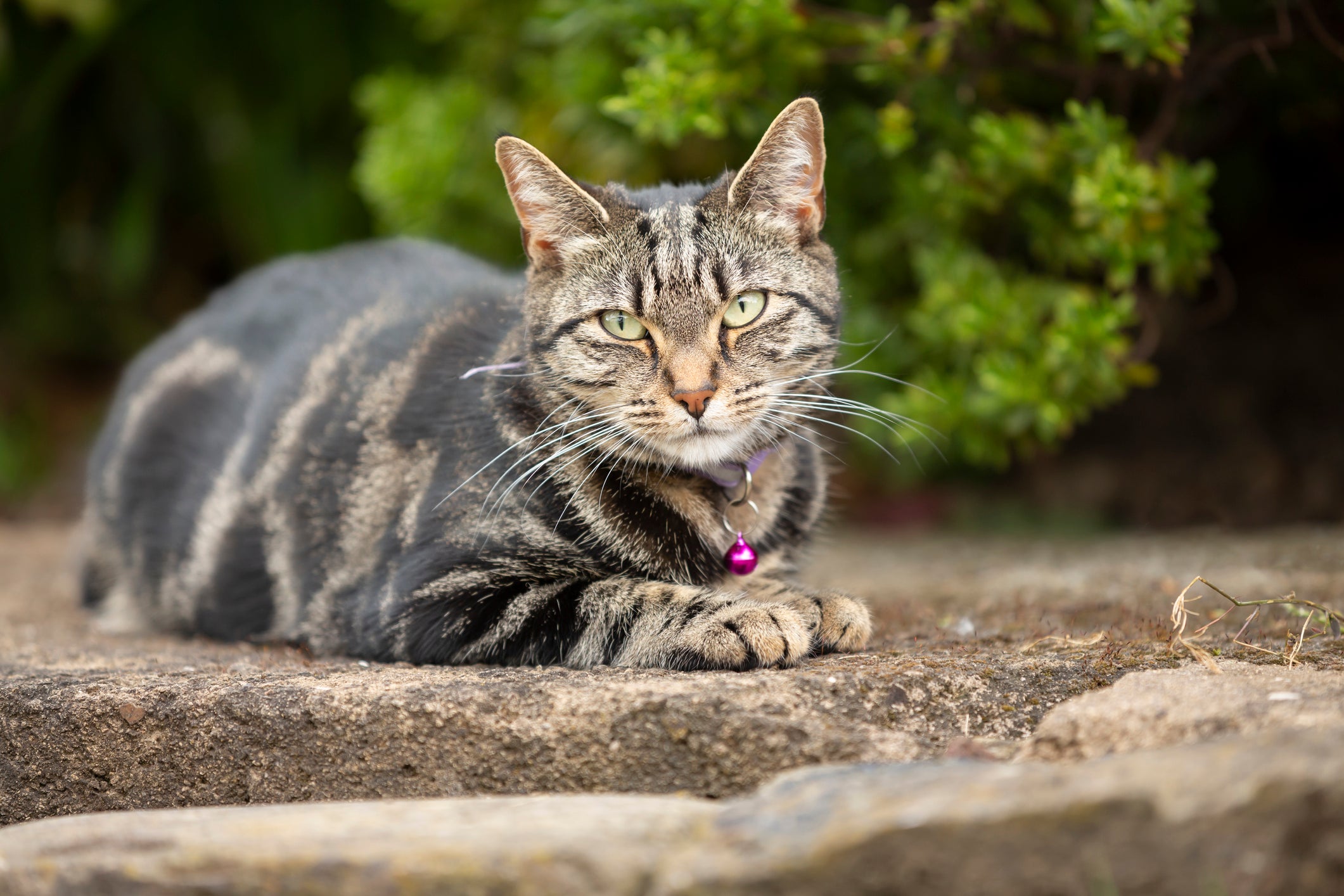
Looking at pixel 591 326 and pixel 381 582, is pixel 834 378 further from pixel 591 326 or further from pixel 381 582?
pixel 381 582

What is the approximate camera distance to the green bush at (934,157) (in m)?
3.24

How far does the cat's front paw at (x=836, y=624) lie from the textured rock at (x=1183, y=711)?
0.46m

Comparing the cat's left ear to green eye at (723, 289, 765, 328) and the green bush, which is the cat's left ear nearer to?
green eye at (723, 289, 765, 328)

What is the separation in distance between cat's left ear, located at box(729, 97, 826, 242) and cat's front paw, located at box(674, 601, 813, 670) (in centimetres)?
90

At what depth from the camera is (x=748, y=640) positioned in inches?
85.4

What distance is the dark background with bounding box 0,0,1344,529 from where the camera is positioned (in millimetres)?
4824

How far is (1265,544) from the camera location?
3.76m

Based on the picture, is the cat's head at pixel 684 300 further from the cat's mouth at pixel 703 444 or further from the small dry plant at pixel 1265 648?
the small dry plant at pixel 1265 648

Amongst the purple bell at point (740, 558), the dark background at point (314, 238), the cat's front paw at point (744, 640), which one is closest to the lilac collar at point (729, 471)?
the purple bell at point (740, 558)

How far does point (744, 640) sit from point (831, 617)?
27 centimetres

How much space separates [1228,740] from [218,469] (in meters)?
2.77

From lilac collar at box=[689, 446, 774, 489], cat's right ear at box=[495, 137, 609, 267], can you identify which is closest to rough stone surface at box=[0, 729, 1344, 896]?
lilac collar at box=[689, 446, 774, 489]

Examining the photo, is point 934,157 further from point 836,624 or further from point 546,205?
point 836,624

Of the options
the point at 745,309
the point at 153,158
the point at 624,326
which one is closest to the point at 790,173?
the point at 745,309
